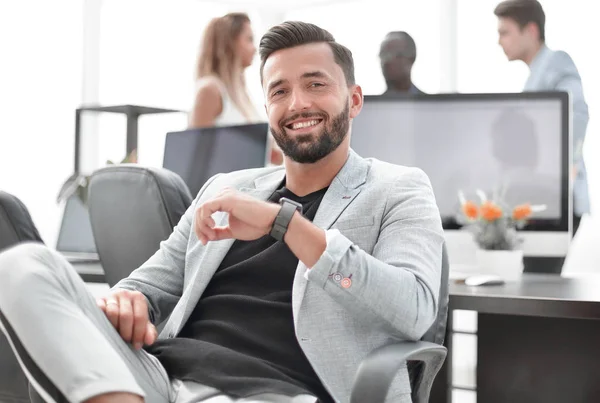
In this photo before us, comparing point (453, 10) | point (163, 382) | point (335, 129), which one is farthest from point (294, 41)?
point (453, 10)

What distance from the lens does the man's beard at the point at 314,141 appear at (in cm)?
186

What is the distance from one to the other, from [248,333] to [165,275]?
1.03 ft

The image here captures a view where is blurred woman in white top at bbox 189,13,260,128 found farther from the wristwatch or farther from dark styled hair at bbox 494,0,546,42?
the wristwatch

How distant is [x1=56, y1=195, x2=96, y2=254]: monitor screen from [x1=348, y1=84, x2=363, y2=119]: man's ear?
5.18 ft

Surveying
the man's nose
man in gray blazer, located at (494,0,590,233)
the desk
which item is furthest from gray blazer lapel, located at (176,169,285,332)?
man in gray blazer, located at (494,0,590,233)

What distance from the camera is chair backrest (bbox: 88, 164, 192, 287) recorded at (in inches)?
82.4

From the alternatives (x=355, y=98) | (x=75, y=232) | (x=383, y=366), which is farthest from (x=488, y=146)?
(x=75, y=232)

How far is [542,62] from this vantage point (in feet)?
12.6

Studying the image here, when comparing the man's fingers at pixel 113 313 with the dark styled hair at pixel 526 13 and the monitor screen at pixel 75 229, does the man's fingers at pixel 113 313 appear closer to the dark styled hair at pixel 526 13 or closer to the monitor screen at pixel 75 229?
the monitor screen at pixel 75 229

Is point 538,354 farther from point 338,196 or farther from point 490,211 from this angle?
point 338,196

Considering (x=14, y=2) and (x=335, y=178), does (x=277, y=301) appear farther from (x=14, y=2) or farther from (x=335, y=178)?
(x=14, y=2)

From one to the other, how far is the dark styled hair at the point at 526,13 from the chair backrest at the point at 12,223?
2864 millimetres

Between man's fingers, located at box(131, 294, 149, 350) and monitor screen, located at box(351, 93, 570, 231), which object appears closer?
man's fingers, located at box(131, 294, 149, 350)

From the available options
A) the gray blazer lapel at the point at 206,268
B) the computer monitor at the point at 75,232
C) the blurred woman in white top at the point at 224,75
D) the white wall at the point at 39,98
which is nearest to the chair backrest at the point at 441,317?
the gray blazer lapel at the point at 206,268
